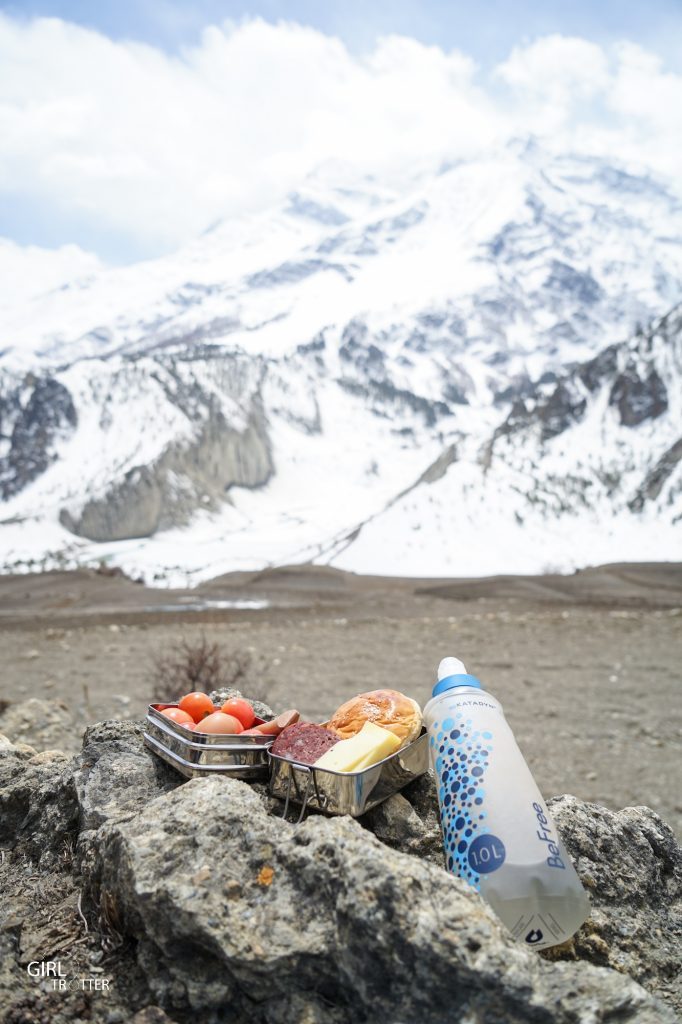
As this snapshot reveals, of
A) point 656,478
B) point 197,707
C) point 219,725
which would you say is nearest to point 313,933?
point 219,725

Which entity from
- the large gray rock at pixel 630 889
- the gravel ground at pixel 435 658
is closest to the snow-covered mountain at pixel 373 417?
the gravel ground at pixel 435 658

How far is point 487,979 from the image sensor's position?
3.61ft

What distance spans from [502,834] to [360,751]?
0.36 m

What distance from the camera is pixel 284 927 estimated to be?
4.14ft

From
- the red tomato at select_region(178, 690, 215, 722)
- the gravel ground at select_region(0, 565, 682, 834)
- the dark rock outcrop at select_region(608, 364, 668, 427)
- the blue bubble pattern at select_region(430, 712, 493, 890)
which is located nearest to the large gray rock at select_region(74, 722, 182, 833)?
the red tomato at select_region(178, 690, 215, 722)

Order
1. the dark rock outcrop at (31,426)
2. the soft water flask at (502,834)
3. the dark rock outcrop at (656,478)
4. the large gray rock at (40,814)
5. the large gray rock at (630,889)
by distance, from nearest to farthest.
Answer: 1. the soft water flask at (502,834)
2. the large gray rock at (630,889)
3. the large gray rock at (40,814)
4. the dark rock outcrop at (656,478)
5. the dark rock outcrop at (31,426)

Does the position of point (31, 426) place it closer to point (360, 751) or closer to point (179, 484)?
point (179, 484)

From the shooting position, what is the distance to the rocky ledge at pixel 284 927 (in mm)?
1124

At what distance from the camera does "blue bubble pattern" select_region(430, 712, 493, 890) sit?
146cm

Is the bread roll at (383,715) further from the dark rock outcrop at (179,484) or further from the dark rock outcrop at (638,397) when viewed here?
the dark rock outcrop at (179,484)

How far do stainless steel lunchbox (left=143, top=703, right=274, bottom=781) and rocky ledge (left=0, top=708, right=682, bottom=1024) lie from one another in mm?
70

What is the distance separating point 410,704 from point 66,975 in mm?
953

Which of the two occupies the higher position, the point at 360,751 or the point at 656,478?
the point at 656,478

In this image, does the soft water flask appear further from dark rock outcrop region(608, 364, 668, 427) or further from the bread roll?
dark rock outcrop region(608, 364, 668, 427)
